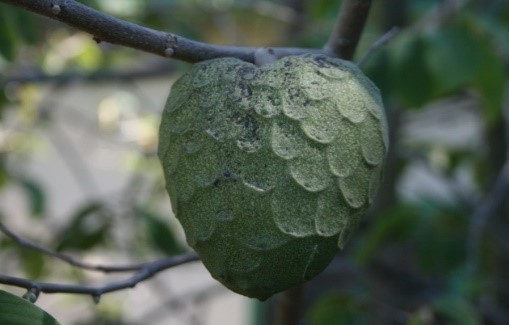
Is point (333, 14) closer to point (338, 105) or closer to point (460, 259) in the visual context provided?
point (460, 259)

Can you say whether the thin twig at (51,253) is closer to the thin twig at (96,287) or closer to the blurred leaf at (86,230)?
the thin twig at (96,287)

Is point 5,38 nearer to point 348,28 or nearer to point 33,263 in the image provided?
point 348,28

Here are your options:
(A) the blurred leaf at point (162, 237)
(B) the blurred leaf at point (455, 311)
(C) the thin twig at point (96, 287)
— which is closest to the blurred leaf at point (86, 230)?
(A) the blurred leaf at point (162, 237)

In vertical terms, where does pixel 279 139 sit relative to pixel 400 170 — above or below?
above

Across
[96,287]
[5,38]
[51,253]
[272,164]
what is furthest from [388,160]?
[272,164]

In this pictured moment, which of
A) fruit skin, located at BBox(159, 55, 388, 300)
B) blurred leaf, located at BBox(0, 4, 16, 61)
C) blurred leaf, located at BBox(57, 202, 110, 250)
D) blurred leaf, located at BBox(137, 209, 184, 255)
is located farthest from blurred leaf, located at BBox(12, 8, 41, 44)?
fruit skin, located at BBox(159, 55, 388, 300)

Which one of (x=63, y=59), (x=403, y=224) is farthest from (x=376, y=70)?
(x=63, y=59)
